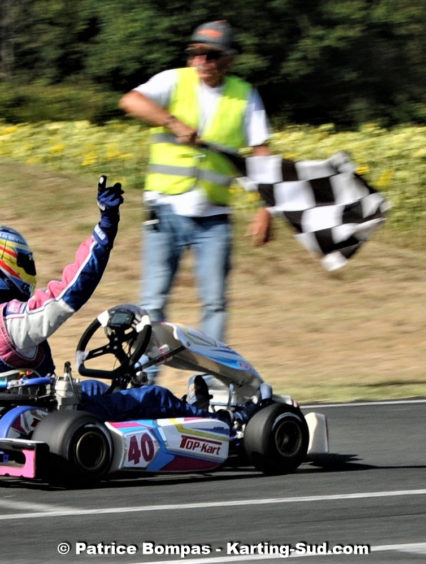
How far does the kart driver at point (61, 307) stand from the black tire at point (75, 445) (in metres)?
0.29

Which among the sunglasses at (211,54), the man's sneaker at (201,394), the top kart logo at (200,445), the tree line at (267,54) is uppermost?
the tree line at (267,54)

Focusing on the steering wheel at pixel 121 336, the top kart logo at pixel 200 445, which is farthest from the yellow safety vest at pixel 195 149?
the top kart logo at pixel 200 445

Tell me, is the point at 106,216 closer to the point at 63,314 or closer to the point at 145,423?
the point at 63,314

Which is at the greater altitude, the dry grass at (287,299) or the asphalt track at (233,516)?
the dry grass at (287,299)

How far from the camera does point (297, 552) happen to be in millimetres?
4707

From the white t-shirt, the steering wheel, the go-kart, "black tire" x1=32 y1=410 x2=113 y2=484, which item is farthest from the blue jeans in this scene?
"black tire" x1=32 y1=410 x2=113 y2=484

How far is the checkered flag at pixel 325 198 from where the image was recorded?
8.03 m

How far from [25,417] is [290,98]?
1955 cm

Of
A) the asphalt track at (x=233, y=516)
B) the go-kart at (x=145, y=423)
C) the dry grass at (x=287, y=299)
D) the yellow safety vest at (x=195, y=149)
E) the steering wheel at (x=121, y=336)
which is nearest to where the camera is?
the asphalt track at (x=233, y=516)

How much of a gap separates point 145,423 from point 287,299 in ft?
25.0

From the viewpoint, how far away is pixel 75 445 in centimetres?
579

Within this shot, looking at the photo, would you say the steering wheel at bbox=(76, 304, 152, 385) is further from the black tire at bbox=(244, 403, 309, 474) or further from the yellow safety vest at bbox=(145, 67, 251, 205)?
the yellow safety vest at bbox=(145, 67, 251, 205)

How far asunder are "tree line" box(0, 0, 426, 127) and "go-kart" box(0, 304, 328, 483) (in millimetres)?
15408

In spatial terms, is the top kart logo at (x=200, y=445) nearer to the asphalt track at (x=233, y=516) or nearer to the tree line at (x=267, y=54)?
the asphalt track at (x=233, y=516)
